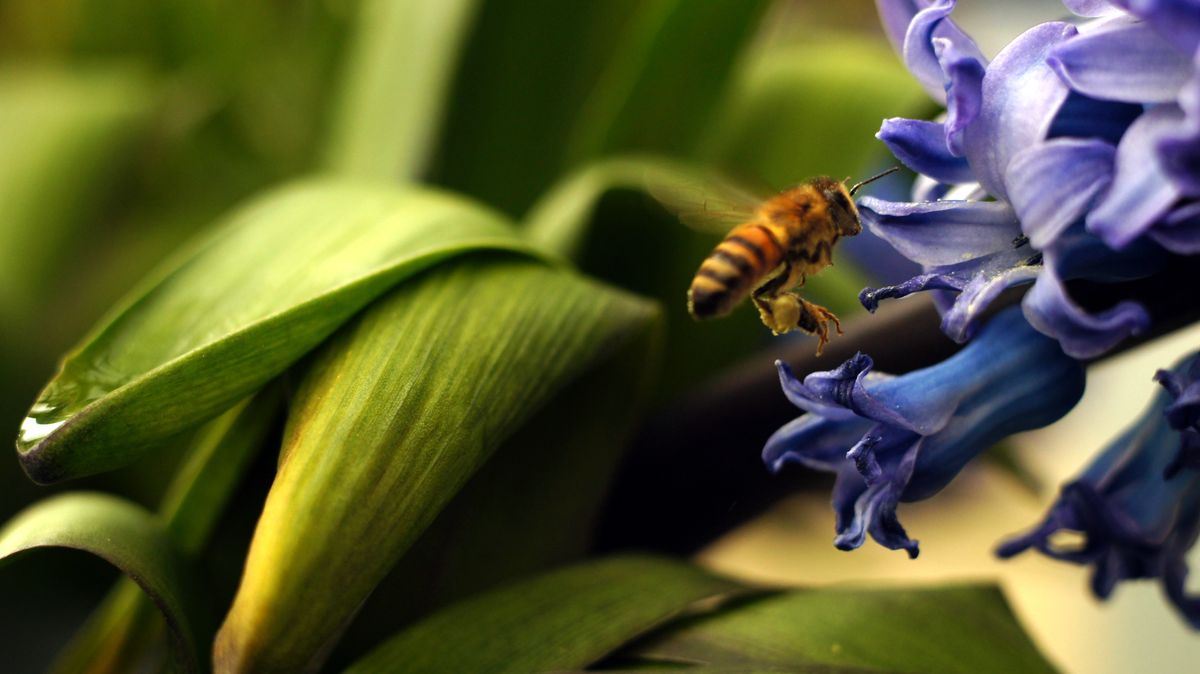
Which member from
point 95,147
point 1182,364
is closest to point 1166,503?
point 1182,364

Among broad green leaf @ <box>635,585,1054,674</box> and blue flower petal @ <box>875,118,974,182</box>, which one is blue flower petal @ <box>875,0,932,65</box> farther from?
broad green leaf @ <box>635,585,1054,674</box>

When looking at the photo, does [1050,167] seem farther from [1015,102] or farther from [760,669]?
[760,669]

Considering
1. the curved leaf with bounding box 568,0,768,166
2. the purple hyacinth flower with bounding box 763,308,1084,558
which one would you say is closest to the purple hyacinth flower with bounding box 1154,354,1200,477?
the purple hyacinth flower with bounding box 763,308,1084,558

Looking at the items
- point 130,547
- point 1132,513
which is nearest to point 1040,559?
point 1132,513

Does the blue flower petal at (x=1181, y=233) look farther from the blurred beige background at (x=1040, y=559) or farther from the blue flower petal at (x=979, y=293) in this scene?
the blurred beige background at (x=1040, y=559)

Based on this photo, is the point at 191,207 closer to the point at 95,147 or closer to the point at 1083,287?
the point at 95,147

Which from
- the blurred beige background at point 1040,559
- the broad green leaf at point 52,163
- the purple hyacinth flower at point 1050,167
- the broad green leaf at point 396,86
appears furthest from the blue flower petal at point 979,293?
the blurred beige background at point 1040,559
